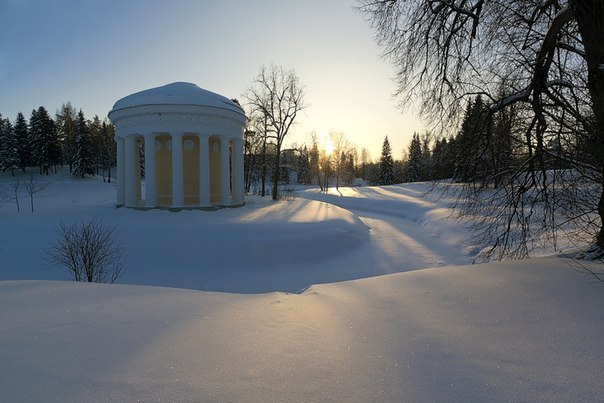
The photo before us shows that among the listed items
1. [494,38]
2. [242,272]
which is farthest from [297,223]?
[494,38]

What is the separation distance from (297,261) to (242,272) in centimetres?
220

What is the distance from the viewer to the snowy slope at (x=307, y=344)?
2.24m

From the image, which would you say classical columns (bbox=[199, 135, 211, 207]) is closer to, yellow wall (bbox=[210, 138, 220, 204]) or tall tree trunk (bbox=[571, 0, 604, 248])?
yellow wall (bbox=[210, 138, 220, 204])

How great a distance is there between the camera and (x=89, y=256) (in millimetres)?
8914

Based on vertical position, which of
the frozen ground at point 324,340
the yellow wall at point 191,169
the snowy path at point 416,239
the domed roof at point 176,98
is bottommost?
the snowy path at point 416,239

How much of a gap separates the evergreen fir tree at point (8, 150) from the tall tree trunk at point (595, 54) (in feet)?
214

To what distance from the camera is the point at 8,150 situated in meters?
49.3

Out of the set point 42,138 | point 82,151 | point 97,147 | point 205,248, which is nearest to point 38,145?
point 42,138

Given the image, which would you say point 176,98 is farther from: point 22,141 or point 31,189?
point 22,141

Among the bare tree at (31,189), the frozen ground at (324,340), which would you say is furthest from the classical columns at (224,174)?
the frozen ground at (324,340)

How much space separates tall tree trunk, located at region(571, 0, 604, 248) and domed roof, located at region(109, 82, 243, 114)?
15689mm

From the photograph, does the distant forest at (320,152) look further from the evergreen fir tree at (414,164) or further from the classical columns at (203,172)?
the classical columns at (203,172)

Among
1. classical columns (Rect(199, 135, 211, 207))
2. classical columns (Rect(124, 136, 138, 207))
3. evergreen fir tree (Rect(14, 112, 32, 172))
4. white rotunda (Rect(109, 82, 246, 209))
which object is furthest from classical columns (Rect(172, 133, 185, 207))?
evergreen fir tree (Rect(14, 112, 32, 172))

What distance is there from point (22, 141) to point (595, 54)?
224ft
